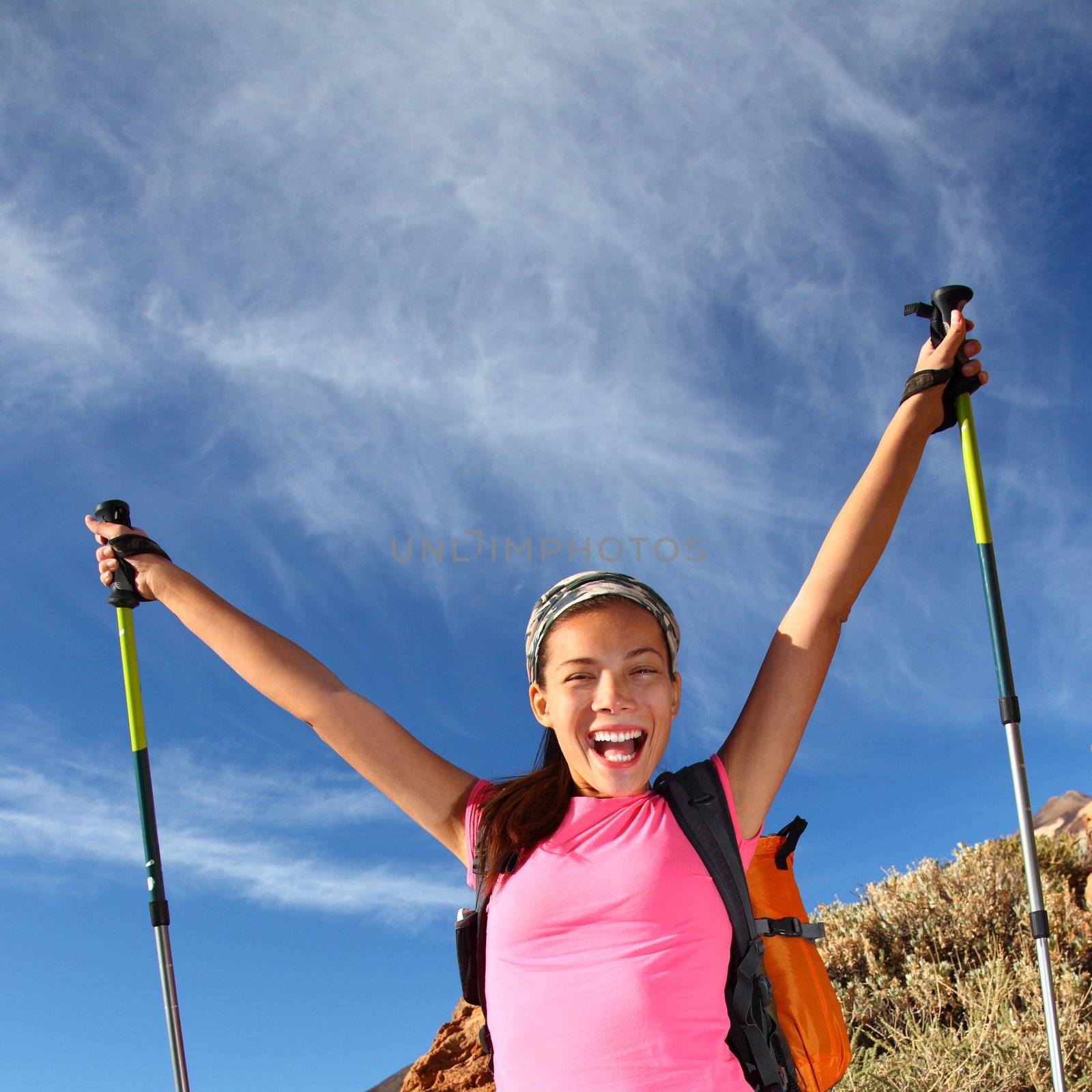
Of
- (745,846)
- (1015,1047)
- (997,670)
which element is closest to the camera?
(745,846)

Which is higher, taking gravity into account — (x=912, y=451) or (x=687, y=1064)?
(x=912, y=451)

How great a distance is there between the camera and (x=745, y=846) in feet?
9.59

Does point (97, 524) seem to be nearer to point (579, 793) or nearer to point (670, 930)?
point (579, 793)

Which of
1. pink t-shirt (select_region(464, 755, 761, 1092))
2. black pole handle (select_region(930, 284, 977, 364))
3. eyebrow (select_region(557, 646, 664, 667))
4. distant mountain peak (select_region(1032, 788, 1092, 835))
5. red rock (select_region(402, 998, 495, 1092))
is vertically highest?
distant mountain peak (select_region(1032, 788, 1092, 835))

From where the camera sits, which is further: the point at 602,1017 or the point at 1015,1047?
the point at 1015,1047

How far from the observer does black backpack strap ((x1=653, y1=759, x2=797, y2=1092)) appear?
2.68m

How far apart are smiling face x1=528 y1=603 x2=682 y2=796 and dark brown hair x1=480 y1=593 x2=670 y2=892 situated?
3cm

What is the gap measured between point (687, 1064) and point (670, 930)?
0.29 metres

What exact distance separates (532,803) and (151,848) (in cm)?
243

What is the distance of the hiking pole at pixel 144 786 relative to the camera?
4074 millimetres

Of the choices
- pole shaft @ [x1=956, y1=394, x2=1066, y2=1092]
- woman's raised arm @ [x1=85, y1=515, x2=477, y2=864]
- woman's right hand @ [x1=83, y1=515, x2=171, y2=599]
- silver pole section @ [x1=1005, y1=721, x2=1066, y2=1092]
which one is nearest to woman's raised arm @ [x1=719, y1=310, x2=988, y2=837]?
woman's raised arm @ [x1=85, y1=515, x2=477, y2=864]

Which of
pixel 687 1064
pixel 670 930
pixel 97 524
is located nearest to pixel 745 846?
pixel 670 930

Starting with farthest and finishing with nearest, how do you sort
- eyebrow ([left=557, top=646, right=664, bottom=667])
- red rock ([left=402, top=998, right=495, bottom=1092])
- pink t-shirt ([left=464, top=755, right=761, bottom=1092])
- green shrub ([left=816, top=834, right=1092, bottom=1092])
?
red rock ([left=402, top=998, right=495, bottom=1092]) → green shrub ([left=816, top=834, right=1092, bottom=1092]) → eyebrow ([left=557, top=646, right=664, bottom=667]) → pink t-shirt ([left=464, top=755, right=761, bottom=1092])

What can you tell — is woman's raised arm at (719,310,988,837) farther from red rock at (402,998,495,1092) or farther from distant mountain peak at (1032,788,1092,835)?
distant mountain peak at (1032,788,1092,835)
